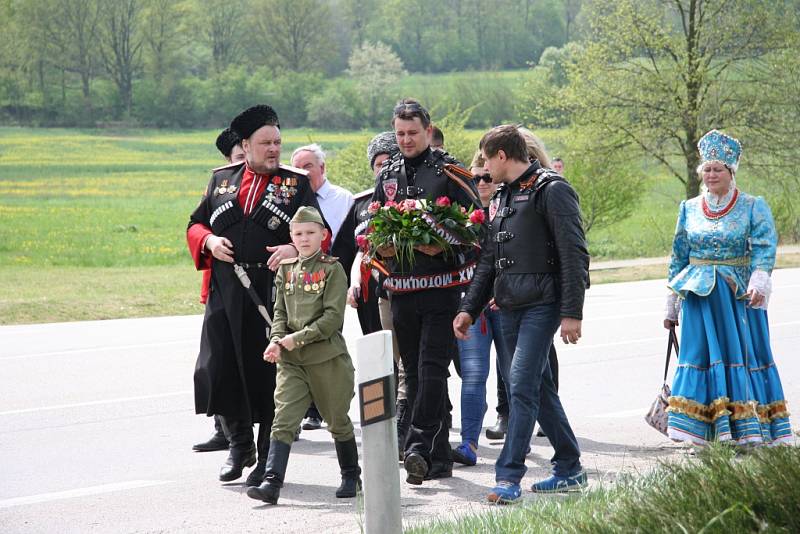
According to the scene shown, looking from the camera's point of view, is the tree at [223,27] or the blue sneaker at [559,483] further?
the tree at [223,27]

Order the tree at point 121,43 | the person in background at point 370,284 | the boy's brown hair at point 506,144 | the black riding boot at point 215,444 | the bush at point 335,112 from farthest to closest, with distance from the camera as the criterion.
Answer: the tree at point 121,43 → the bush at point 335,112 → the black riding boot at point 215,444 → the person in background at point 370,284 → the boy's brown hair at point 506,144

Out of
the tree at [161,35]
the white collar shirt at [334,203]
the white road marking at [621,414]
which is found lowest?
the white road marking at [621,414]

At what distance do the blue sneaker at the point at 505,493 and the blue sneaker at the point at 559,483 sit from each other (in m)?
0.26

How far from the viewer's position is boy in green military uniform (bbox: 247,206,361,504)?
694cm

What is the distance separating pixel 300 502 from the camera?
6961 millimetres

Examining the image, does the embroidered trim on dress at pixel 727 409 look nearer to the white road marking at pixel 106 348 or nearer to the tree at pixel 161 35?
the white road marking at pixel 106 348

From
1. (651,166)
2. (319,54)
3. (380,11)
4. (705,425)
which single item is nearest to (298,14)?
(319,54)

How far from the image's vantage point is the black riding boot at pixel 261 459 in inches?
284

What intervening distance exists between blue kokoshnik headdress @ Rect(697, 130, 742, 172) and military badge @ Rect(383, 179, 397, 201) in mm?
1971

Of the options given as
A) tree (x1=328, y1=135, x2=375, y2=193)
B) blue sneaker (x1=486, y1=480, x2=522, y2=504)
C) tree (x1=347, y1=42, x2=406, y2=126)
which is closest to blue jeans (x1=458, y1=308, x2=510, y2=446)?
blue sneaker (x1=486, y1=480, x2=522, y2=504)

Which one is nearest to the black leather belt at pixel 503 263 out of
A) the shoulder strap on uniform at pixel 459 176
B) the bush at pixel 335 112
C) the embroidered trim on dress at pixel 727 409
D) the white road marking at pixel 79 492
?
the shoulder strap on uniform at pixel 459 176

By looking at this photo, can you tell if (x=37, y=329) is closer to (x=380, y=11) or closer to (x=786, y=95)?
(x=786, y=95)

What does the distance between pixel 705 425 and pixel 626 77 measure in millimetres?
26206

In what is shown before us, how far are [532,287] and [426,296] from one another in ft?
3.02
